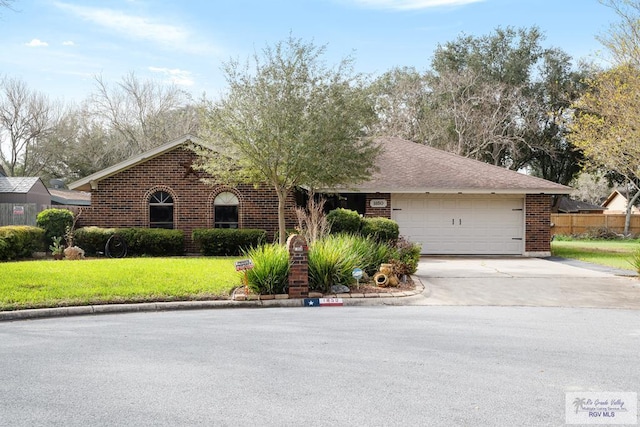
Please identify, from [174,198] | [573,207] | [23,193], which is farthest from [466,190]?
[573,207]

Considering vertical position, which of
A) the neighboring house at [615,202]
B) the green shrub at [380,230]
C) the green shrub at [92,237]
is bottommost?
the green shrub at [92,237]

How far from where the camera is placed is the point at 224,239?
1744 cm

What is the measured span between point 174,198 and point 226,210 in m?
1.81

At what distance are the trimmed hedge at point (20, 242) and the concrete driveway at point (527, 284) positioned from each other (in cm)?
1186

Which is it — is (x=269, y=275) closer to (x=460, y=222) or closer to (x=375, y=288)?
(x=375, y=288)

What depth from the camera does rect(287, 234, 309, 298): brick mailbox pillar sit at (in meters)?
10.0

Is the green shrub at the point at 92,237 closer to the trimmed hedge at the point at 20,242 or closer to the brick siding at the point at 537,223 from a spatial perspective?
the trimmed hedge at the point at 20,242

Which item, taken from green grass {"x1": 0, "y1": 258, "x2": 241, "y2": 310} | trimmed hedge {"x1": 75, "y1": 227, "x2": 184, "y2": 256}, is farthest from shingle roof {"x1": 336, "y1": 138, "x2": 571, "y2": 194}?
green grass {"x1": 0, "y1": 258, "x2": 241, "y2": 310}

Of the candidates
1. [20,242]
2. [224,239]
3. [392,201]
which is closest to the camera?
[20,242]

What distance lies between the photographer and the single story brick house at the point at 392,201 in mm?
18281

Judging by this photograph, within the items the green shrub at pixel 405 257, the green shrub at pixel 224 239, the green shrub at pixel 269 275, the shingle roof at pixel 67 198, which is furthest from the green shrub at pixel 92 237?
the shingle roof at pixel 67 198

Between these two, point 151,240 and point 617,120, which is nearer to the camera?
point 617,120

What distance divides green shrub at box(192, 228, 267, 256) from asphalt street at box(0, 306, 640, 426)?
9.05 m

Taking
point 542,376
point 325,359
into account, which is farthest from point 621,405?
point 325,359
